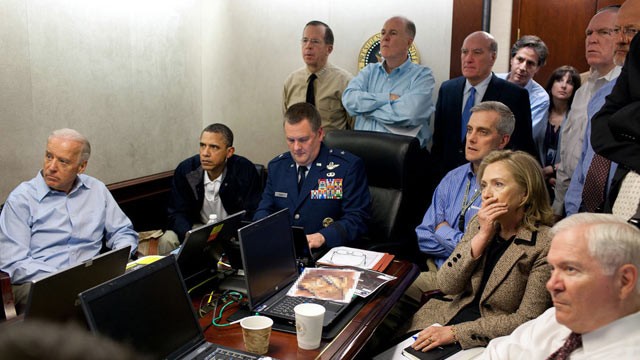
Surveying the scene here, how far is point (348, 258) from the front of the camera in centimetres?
230

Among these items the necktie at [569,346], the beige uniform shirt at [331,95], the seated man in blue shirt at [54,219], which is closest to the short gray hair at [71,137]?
the seated man in blue shirt at [54,219]

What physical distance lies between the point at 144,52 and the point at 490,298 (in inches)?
115

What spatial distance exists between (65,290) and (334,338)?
0.74 metres

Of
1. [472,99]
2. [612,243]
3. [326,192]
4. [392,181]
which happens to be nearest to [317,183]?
[326,192]

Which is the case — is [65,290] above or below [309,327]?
above

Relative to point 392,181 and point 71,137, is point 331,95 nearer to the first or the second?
point 392,181

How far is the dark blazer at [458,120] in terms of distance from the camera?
10.8 ft

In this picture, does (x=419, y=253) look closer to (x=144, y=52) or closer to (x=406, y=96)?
(x=406, y=96)

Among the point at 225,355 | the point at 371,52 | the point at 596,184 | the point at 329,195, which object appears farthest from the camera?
the point at 371,52

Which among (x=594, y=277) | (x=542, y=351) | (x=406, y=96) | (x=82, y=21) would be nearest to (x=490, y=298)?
(x=542, y=351)

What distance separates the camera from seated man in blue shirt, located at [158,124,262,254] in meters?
3.35

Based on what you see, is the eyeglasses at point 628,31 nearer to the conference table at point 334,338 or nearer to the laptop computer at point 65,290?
the conference table at point 334,338

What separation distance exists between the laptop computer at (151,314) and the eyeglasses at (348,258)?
0.81 meters

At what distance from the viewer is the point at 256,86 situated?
469cm
